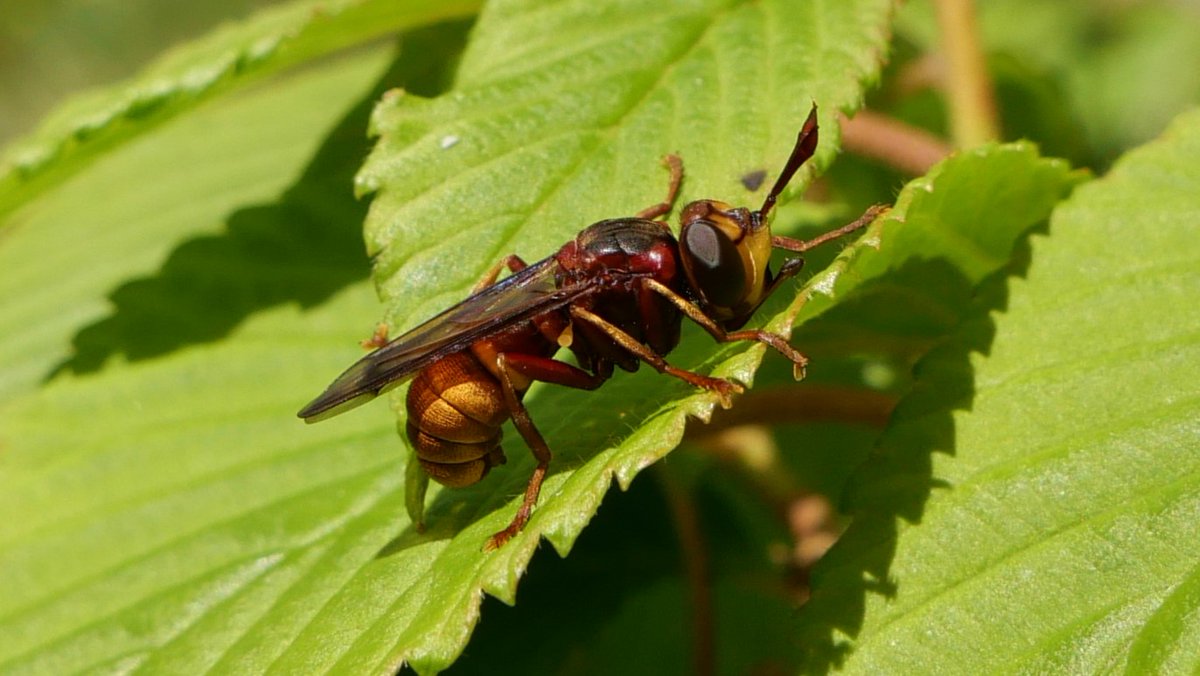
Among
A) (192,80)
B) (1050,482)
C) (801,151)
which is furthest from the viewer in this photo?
(192,80)

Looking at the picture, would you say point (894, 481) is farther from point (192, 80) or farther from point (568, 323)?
point (192, 80)

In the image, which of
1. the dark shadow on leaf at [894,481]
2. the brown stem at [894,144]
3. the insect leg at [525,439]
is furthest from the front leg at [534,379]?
the brown stem at [894,144]

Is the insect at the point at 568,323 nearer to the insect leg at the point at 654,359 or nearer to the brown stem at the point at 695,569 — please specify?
the insect leg at the point at 654,359

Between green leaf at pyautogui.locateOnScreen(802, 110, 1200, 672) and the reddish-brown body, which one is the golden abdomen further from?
green leaf at pyautogui.locateOnScreen(802, 110, 1200, 672)

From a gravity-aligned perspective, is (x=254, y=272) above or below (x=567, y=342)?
above

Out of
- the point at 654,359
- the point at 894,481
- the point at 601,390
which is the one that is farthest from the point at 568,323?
the point at 894,481

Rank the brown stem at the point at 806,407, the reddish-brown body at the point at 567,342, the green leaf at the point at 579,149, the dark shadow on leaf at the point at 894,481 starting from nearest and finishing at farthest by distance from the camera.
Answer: the dark shadow on leaf at the point at 894,481 → the green leaf at the point at 579,149 → the reddish-brown body at the point at 567,342 → the brown stem at the point at 806,407

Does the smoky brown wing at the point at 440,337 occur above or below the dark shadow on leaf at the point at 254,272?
below
